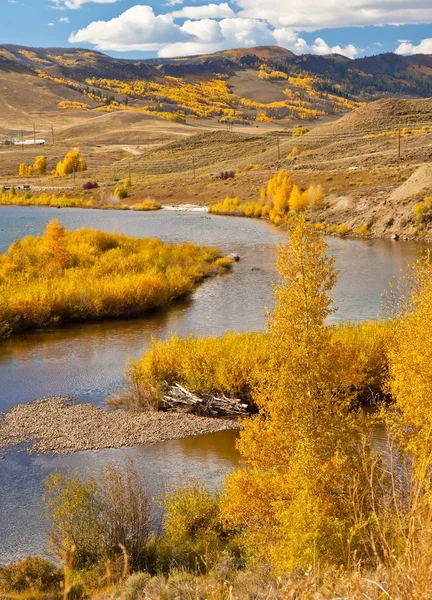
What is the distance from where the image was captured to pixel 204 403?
900 inches

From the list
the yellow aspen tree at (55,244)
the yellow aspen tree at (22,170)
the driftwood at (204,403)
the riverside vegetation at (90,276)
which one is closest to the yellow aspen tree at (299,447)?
the driftwood at (204,403)

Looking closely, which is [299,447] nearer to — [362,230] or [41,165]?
[362,230]

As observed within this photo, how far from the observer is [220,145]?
136625 mm

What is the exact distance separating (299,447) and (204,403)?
427 inches

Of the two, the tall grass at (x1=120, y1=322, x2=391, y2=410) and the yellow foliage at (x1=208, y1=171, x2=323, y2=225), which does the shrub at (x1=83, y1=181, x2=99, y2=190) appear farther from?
the tall grass at (x1=120, y1=322, x2=391, y2=410)

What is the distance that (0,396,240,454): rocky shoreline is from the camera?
66.0 feet

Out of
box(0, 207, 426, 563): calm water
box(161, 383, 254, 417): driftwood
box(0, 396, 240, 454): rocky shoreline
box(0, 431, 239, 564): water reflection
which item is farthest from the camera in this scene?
box(161, 383, 254, 417): driftwood

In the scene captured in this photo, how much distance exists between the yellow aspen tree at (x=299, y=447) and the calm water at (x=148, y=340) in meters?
4.67

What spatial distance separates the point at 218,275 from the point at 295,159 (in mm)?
57436

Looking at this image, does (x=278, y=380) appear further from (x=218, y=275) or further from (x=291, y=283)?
(x=218, y=275)

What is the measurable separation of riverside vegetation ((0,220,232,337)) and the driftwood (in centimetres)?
1174

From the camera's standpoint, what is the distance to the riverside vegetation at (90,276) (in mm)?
34469

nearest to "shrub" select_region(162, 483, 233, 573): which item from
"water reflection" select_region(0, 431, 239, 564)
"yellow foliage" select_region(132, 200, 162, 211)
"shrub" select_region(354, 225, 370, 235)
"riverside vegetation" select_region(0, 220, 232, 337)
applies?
"water reflection" select_region(0, 431, 239, 564)

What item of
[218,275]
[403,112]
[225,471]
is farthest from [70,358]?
[403,112]
